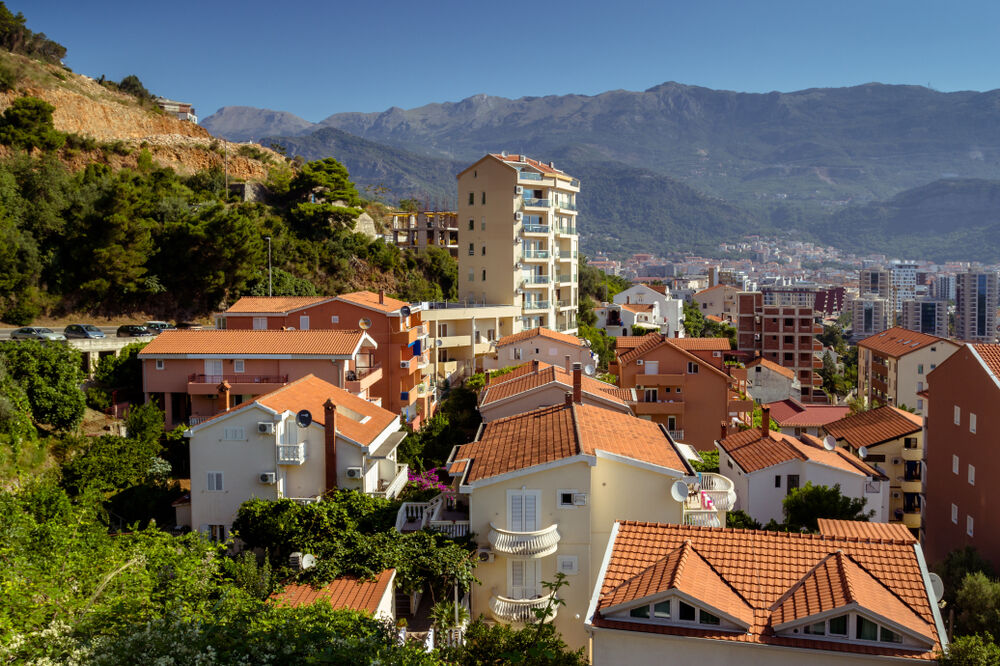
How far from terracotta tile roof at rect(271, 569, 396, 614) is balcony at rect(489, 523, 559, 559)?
2622 mm

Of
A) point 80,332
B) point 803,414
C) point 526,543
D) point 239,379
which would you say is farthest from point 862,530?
point 803,414

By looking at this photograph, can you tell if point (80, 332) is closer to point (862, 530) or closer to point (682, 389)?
point (682, 389)

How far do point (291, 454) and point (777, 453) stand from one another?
19.6 m

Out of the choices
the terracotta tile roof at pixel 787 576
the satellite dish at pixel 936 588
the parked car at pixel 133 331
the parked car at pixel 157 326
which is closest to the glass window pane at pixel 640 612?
the terracotta tile roof at pixel 787 576

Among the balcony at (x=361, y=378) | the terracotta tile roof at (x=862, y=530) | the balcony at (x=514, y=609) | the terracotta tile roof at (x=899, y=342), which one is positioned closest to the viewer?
the balcony at (x=514, y=609)

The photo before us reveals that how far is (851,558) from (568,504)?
23.0 ft

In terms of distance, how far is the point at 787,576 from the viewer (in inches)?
567

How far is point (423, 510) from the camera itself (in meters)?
22.6

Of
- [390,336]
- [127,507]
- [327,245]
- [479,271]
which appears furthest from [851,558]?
[327,245]

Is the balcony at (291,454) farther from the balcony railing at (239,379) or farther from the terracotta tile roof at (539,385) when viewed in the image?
the balcony railing at (239,379)

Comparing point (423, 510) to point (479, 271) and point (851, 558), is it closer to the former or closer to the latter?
point (851, 558)

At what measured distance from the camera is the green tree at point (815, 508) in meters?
27.6

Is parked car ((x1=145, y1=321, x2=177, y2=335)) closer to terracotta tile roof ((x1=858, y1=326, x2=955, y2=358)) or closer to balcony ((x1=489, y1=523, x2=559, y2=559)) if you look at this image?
balcony ((x1=489, y1=523, x2=559, y2=559))

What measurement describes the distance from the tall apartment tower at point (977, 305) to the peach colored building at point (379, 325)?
437ft
